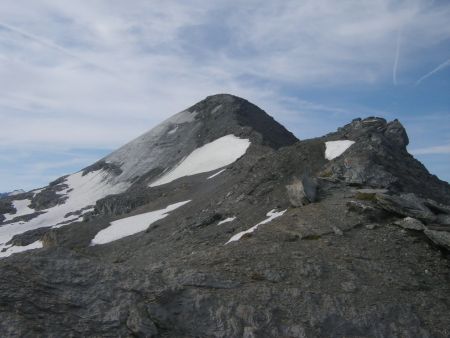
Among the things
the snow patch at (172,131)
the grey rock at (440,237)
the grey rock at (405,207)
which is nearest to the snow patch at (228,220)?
the grey rock at (405,207)

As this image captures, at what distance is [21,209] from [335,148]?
74.8 metres

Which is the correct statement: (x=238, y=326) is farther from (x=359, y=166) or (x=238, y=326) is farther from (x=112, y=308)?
(x=359, y=166)

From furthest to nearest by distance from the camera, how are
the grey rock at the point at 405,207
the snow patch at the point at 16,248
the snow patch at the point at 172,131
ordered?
the snow patch at the point at 172,131 < the snow patch at the point at 16,248 < the grey rock at the point at 405,207

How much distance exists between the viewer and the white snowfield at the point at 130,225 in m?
47.7

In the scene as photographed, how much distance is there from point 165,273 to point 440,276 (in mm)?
10228

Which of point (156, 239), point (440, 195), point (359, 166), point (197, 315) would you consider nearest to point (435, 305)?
point (197, 315)

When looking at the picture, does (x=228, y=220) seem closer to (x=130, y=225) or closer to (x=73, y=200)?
(x=130, y=225)

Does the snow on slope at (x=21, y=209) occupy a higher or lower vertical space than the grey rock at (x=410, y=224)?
higher

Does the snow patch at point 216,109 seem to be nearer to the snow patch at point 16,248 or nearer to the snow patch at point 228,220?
the snow patch at point 16,248

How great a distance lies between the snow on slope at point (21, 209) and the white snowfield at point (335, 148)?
6892cm

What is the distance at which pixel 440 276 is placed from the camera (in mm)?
17656

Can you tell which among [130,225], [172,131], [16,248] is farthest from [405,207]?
Result: [172,131]

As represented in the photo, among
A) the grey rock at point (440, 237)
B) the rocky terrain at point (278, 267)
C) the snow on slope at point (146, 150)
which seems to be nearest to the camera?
the rocky terrain at point (278, 267)

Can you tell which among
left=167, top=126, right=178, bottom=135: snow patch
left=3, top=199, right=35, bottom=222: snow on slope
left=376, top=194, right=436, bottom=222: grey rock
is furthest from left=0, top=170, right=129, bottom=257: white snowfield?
left=376, top=194, right=436, bottom=222: grey rock
